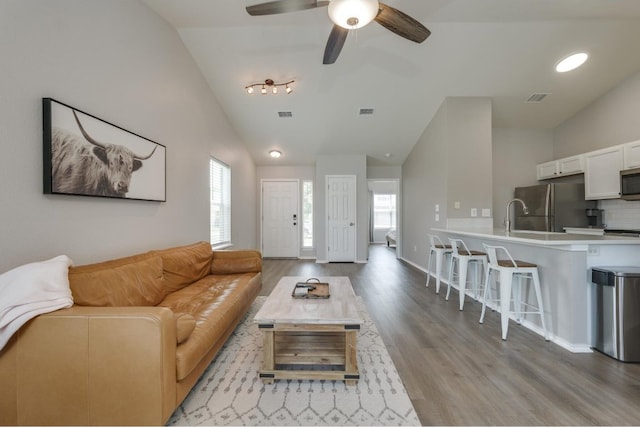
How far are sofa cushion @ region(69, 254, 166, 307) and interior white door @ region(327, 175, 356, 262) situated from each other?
4.23 meters

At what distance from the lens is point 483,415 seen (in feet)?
4.95

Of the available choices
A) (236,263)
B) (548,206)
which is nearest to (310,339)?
(236,263)

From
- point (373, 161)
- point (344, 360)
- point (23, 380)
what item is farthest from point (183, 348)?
point (373, 161)

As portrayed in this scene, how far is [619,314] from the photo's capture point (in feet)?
6.82

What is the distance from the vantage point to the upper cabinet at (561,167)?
167 inches

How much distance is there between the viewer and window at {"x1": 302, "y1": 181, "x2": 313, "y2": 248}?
6.78m

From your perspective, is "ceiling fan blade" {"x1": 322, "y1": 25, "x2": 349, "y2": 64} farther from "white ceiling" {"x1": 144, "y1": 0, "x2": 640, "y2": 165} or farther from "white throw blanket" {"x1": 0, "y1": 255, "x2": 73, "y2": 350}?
"white throw blanket" {"x1": 0, "y1": 255, "x2": 73, "y2": 350}

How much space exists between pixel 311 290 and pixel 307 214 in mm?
4581

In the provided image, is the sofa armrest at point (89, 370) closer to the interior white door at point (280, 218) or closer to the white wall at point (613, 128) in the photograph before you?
the interior white door at point (280, 218)

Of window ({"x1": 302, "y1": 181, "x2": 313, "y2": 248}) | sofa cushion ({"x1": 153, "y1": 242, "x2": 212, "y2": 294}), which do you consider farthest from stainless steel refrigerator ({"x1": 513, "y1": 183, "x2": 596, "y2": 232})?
sofa cushion ({"x1": 153, "y1": 242, "x2": 212, "y2": 294})

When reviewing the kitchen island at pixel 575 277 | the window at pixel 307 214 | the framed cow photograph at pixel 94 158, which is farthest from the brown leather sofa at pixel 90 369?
the window at pixel 307 214

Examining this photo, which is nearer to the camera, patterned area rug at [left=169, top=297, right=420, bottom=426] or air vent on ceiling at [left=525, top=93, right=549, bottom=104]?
patterned area rug at [left=169, top=297, right=420, bottom=426]

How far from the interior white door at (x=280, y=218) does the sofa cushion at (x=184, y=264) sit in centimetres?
353

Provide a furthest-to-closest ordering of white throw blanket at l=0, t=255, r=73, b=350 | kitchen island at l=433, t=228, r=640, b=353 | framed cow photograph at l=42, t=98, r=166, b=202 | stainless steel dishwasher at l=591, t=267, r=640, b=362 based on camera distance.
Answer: kitchen island at l=433, t=228, r=640, b=353 < stainless steel dishwasher at l=591, t=267, r=640, b=362 < framed cow photograph at l=42, t=98, r=166, b=202 < white throw blanket at l=0, t=255, r=73, b=350
